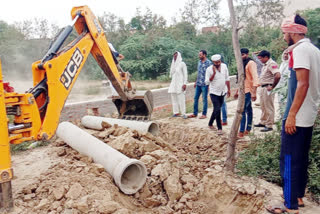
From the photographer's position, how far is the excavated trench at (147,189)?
11.1 feet

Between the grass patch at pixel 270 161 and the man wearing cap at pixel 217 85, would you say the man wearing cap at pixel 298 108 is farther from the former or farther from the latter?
the man wearing cap at pixel 217 85

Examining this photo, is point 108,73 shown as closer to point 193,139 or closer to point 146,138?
point 146,138

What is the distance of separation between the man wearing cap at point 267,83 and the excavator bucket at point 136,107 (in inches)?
95.3

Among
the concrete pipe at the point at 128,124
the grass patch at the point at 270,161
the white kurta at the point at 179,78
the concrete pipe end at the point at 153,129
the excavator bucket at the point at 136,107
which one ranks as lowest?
the grass patch at the point at 270,161

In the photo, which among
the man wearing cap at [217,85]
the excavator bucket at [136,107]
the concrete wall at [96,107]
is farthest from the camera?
the concrete wall at [96,107]

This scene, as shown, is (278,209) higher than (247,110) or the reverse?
the reverse

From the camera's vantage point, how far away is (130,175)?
404cm

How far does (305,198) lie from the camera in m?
3.66

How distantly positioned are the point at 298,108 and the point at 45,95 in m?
2.89

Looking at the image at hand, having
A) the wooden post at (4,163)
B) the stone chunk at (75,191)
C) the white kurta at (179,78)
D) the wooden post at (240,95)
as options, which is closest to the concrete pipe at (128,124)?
the wooden post at (240,95)

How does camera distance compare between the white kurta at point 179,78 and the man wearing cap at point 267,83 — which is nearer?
the man wearing cap at point 267,83

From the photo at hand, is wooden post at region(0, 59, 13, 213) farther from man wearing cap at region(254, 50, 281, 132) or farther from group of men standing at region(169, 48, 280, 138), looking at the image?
man wearing cap at region(254, 50, 281, 132)

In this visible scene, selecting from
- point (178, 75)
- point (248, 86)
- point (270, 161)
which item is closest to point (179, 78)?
point (178, 75)

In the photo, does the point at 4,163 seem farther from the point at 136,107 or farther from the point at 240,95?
the point at 136,107
